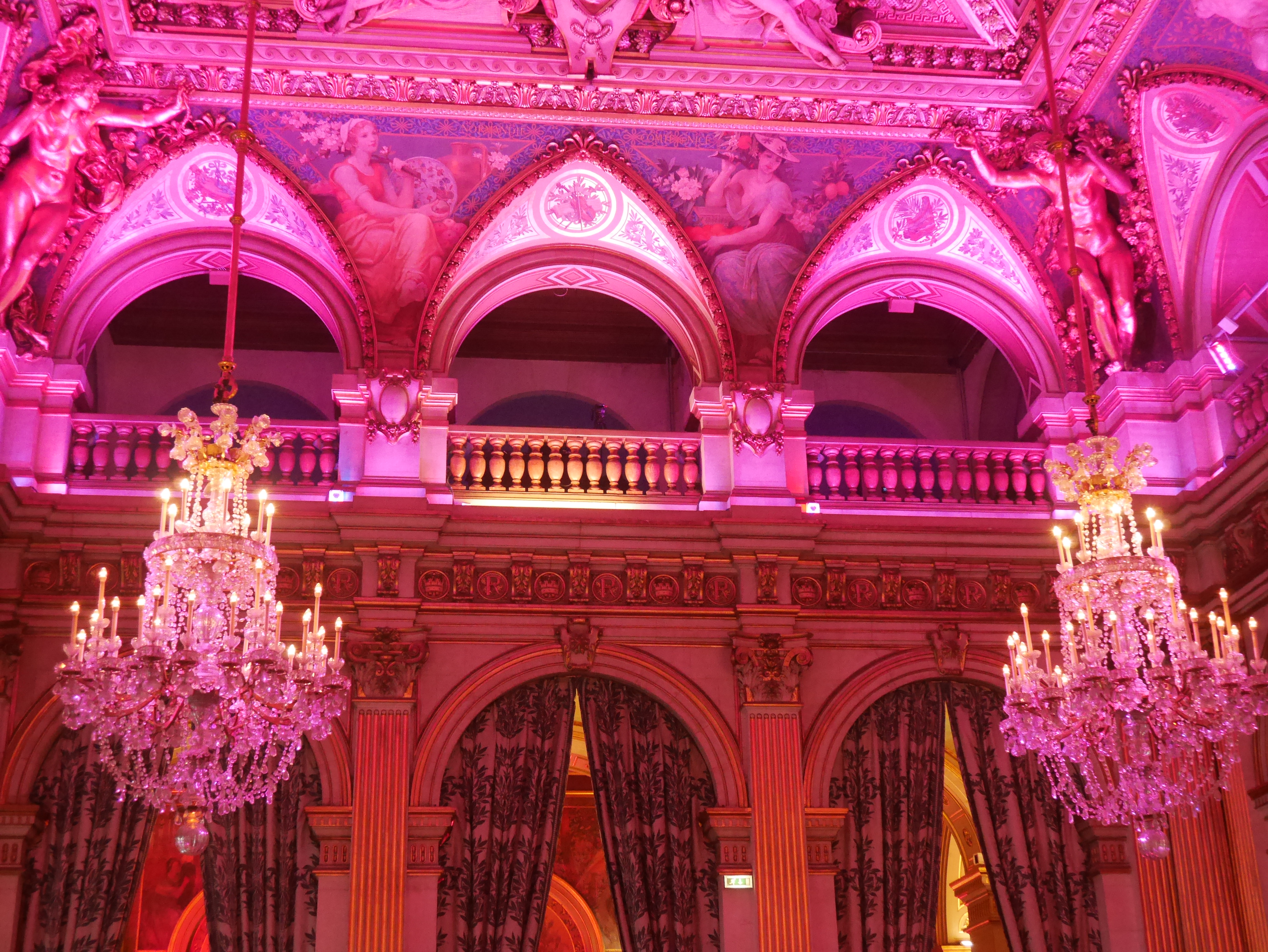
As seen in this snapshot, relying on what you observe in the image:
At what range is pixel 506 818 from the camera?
1116 centimetres

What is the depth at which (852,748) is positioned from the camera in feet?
38.5

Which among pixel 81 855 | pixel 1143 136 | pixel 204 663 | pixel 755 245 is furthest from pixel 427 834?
pixel 1143 136

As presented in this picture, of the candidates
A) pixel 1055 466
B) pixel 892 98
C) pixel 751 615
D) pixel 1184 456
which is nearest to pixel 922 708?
pixel 751 615

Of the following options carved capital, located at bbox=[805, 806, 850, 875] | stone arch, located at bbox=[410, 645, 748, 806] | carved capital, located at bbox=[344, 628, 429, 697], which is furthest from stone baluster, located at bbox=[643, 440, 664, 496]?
carved capital, located at bbox=[805, 806, 850, 875]

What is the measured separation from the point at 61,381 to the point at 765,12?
6212 mm

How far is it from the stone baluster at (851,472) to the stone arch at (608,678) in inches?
84.6

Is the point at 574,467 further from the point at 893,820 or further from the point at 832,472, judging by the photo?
the point at 893,820

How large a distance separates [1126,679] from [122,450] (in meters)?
7.68

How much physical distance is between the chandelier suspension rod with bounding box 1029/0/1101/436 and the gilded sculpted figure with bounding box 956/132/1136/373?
56 cm

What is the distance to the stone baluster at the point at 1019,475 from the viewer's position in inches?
494

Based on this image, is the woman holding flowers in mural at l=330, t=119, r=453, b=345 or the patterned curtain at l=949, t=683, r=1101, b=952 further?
the woman holding flowers in mural at l=330, t=119, r=453, b=345

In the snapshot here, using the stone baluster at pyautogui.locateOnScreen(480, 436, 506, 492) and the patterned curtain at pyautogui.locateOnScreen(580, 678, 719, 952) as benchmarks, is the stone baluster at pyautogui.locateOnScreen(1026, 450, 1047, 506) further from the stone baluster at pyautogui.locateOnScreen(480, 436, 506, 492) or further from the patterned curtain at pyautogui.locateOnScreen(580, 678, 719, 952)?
the stone baluster at pyautogui.locateOnScreen(480, 436, 506, 492)

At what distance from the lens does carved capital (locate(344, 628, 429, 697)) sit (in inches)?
443

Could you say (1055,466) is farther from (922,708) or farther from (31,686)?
(31,686)
